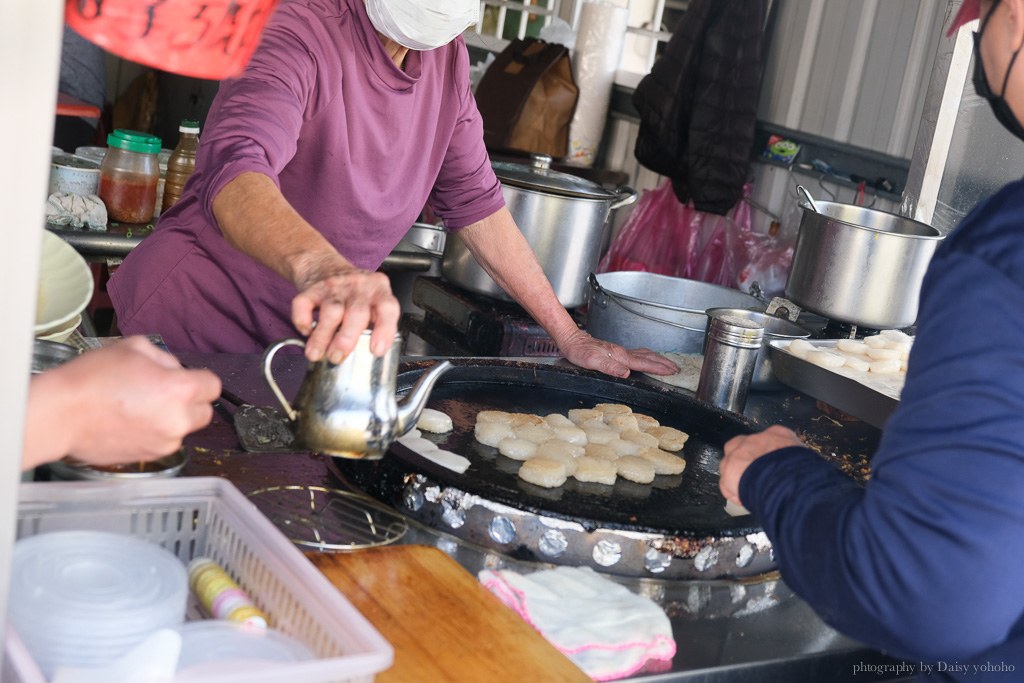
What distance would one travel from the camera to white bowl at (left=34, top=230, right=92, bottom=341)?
190 centimetres

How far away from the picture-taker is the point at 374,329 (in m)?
1.40

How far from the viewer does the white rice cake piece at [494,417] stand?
2156 mm

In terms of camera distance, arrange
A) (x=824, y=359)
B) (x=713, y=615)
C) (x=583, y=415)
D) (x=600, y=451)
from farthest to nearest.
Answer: (x=824, y=359) → (x=583, y=415) → (x=600, y=451) → (x=713, y=615)

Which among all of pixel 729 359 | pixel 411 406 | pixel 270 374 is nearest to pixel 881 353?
pixel 729 359

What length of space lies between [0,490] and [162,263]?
1.65 metres

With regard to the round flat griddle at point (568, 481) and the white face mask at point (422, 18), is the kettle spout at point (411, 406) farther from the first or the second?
the white face mask at point (422, 18)

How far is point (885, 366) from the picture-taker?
269 centimetres

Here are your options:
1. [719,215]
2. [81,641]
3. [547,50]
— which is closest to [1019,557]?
[81,641]

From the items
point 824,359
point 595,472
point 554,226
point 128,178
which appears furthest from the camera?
point 128,178

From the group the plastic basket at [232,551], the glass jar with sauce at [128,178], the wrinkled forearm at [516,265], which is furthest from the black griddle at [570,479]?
the glass jar with sauce at [128,178]

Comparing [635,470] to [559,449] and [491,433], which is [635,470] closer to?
[559,449]

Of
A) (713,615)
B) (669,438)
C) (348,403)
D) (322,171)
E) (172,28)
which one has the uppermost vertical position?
(172,28)

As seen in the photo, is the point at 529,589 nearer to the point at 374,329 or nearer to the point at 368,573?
the point at 368,573

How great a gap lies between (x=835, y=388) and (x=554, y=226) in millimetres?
995
